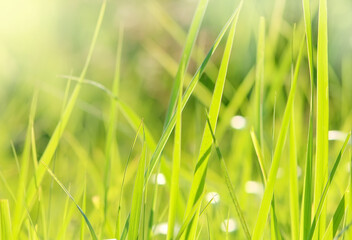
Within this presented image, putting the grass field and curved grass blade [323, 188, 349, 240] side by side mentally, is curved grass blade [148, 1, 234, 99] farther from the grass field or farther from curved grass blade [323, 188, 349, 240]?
curved grass blade [323, 188, 349, 240]

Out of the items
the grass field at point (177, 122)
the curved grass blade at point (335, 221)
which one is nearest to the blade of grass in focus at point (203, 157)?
the grass field at point (177, 122)

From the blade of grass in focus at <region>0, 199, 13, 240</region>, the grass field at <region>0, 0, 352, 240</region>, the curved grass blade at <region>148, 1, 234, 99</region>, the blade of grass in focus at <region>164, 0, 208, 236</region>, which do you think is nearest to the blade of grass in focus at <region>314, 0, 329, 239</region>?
the grass field at <region>0, 0, 352, 240</region>

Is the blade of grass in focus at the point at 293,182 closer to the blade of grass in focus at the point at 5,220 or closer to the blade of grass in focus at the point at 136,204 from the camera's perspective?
the blade of grass in focus at the point at 136,204

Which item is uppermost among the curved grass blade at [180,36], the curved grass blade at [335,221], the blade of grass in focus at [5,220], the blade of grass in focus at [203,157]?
the curved grass blade at [180,36]

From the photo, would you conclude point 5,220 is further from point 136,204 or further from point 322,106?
point 322,106

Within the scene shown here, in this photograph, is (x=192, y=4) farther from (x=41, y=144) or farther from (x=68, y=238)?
(x=68, y=238)

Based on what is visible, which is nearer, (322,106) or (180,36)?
(322,106)

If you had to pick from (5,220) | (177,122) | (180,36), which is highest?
(180,36)

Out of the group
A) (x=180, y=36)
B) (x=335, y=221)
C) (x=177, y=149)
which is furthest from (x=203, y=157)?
(x=180, y=36)
